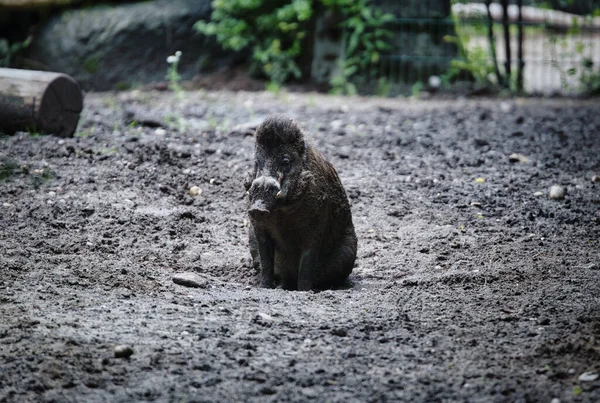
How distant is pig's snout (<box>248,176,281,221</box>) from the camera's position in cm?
528

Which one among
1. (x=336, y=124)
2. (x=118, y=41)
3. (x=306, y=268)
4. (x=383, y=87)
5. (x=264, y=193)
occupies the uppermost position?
(x=118, y=41)

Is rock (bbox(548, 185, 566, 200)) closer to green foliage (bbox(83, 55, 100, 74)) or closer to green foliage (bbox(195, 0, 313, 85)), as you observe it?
green foliage (bbox(195, 0, 313, 85))

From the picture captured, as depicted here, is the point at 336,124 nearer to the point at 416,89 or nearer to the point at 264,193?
the point at 416,89

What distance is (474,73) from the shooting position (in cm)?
1380

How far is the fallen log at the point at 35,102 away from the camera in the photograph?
27.7ft

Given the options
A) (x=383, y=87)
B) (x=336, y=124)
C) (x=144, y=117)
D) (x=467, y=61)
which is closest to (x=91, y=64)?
(x=144, y=117)

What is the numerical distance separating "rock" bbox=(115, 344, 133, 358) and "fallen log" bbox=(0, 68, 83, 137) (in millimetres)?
4888

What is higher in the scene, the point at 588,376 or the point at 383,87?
the point at 383,87

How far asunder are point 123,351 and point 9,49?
11.0 meters

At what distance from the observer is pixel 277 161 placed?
5434 mm

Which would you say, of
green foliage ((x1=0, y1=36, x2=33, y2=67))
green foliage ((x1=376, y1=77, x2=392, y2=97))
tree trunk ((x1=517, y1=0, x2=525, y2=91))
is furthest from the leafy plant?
tree trunk ((x1=517, y1=0, x2=525, y2=91))

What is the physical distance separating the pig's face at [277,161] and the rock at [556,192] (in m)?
3.17

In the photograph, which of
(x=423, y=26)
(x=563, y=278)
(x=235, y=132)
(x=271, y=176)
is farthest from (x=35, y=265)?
(x=423, y=26)

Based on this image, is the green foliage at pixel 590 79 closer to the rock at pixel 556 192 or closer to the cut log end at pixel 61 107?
the rock at pixel 556 192
